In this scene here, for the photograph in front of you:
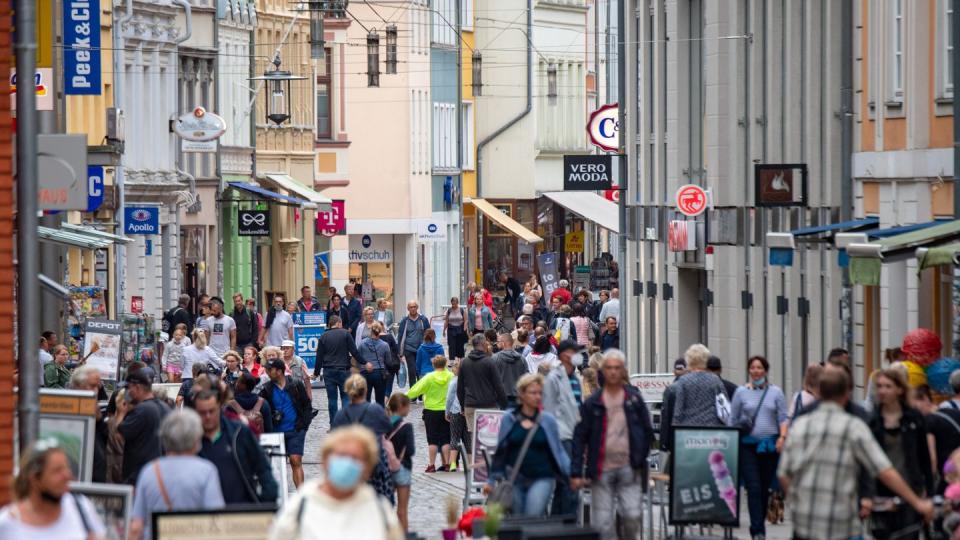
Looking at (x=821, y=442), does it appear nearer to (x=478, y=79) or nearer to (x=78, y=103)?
(x=78, y=103)

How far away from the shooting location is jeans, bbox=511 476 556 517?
706 inches

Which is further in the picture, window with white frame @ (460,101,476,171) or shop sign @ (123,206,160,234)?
window with white frame @ (460,101,476,171)

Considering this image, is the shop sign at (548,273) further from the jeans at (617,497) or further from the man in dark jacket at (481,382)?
the jeans at (617,497)

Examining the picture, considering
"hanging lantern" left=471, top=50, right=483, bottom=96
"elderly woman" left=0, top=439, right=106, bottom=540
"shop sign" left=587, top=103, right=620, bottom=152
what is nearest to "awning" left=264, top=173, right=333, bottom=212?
"hanging lantern" left=471, top=50, right=483, bottom=96

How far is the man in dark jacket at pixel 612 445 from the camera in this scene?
58.7 feet

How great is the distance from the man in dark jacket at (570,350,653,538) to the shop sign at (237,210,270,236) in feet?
132

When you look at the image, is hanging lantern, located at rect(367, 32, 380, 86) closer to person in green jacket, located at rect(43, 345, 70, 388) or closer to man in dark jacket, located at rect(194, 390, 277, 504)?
person in green jacket, located at rect(43, 345, 70, 388)

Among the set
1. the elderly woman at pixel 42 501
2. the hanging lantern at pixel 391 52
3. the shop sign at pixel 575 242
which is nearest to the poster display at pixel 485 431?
the elderly woman at pixel 42 501

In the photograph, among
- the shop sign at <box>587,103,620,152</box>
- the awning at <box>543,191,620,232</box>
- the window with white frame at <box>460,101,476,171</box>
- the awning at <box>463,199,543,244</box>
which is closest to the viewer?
the shop sign at <box>587,103,620,152</box>

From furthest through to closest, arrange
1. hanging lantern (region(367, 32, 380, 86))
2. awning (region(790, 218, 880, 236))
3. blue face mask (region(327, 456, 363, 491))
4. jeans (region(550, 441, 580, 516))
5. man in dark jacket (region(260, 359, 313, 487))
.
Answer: hanging lantern (region(367, 32, 380, 86)), awning (region(790, 218, 880, 236)), man in dark jacket (region(260, 359, 313, 487)), jeans (region(550, 441, 580, 516)), blue face mask (region(327, 456, 363, 491))

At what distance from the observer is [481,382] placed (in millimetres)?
26797

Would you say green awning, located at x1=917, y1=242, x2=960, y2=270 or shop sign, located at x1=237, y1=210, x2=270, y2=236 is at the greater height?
shop sign, located at x1=237, y1=210, x2=270, y2=236

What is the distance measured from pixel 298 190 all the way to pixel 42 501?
52.6m

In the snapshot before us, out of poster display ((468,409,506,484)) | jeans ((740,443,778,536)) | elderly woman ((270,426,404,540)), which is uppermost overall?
elderly woman ((270,426,404,540))
